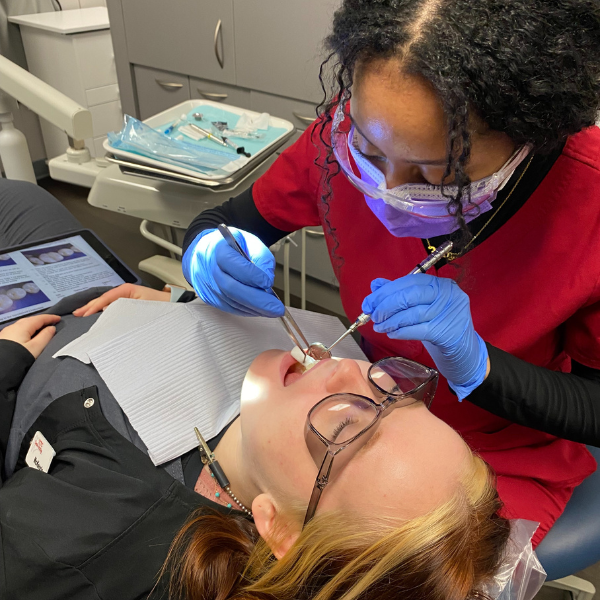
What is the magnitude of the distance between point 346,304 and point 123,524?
0.64 m

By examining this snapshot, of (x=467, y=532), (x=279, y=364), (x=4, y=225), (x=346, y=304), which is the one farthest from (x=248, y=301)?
(x=4, y=225)

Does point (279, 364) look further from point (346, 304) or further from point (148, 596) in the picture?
point (148, 596)

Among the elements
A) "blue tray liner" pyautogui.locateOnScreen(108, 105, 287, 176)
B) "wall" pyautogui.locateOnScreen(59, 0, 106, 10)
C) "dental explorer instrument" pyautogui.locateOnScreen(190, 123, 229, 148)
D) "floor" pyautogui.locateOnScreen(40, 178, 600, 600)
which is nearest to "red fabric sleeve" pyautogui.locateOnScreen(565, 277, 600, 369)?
"blue tray liner" pyautogui.locateOnScreen(108, 105, 287, 176)

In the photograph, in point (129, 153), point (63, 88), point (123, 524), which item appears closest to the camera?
point (123, 524)

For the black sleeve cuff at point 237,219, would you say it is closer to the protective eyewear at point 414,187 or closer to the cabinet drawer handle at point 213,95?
the protective eyewear at point 414,187

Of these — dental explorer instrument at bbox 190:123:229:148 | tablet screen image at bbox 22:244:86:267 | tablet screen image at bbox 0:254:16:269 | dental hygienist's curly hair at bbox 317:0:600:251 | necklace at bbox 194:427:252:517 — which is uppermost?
dental hygienist's curly hair at bbox 317:0:600:251

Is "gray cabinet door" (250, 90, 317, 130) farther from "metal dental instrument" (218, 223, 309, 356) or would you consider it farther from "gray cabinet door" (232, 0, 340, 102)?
"metal dental instrument" (218, 223, 309, 356)

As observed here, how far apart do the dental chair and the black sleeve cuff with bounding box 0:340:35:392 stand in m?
1.10

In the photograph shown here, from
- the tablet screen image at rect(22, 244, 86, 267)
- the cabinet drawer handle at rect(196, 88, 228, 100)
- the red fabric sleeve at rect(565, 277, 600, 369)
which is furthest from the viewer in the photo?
the cabinet drawer handle at rect(196, 88, 228, 100)

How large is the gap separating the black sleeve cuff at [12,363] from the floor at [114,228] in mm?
1425

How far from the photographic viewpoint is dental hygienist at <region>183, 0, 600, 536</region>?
551mm

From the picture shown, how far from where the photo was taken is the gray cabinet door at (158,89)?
250 centimetres

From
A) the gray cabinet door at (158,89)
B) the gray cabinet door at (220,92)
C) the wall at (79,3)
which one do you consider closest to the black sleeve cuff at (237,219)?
the gray cabinet door at (220,92)

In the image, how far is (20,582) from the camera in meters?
0.75
